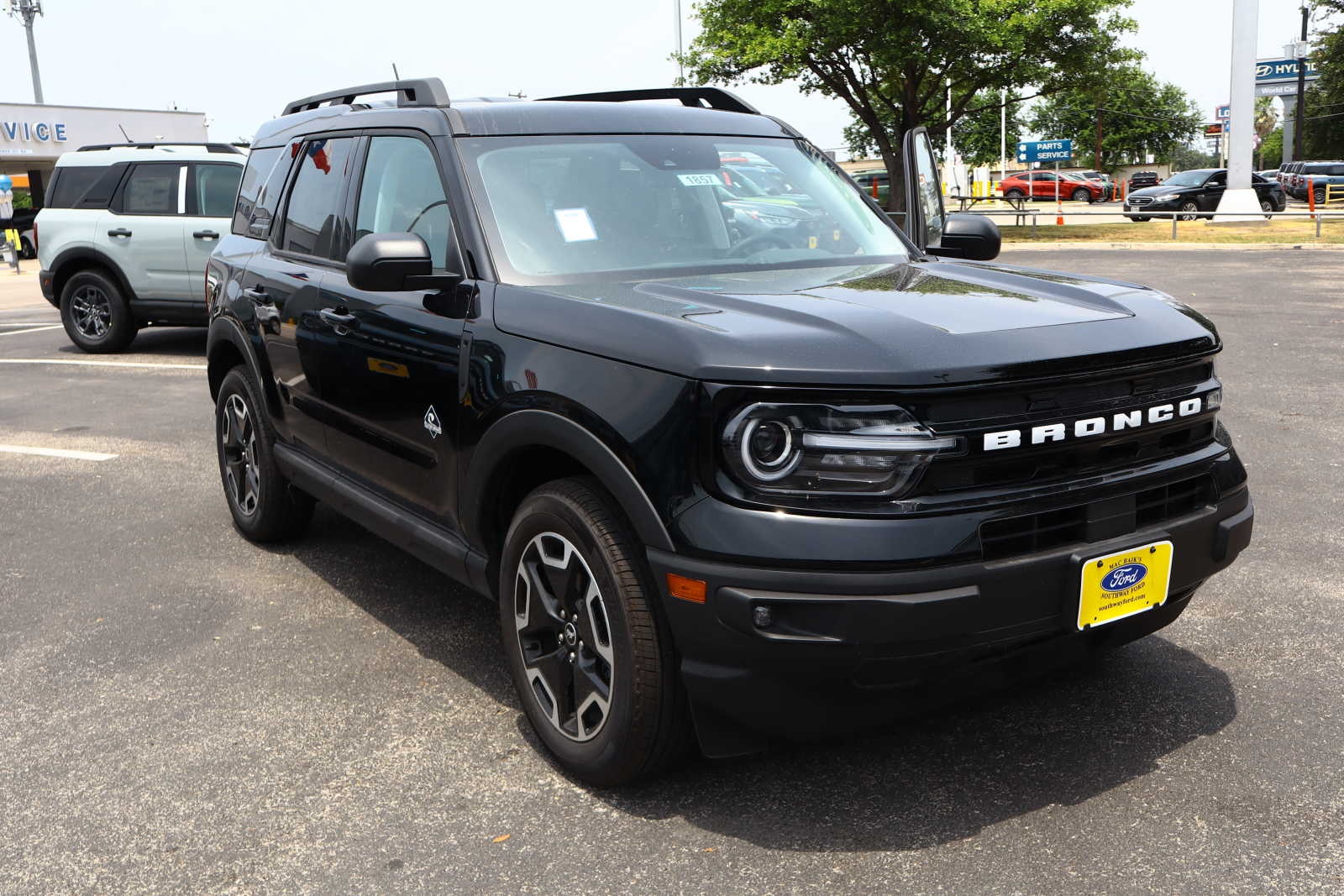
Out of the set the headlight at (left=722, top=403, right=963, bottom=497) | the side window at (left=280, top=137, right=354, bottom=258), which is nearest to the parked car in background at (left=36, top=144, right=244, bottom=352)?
the side window at (left=280, top=137, right=354, bottom=258)

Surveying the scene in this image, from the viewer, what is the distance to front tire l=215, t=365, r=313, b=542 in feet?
17.2

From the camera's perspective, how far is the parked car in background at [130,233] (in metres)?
11.8

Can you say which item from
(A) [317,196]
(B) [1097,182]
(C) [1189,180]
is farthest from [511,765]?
(B) [1097,182]

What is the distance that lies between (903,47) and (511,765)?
1121 inches

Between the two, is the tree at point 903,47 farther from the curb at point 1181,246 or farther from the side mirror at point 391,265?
the side mirror at point 391,265

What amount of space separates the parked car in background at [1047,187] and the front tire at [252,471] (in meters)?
49.4

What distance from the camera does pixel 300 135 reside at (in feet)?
16.6

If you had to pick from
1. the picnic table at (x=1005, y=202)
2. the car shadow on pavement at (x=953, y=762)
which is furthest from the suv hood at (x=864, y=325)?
the picnic table at (x=1005, y=202)

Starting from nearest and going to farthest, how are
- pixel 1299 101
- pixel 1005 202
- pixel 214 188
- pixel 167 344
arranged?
pixel 214 188 → pixel 167 344 → pixel 1005 202 → pixel 1299 101

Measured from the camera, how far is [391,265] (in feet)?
11.5

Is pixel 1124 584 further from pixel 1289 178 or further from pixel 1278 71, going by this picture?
pixel 1278 71

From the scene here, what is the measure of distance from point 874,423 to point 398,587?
2820mm

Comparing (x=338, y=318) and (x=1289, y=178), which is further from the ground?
(x=1289, y=178)

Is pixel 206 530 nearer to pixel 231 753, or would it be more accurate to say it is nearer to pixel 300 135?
pixel 300 135
